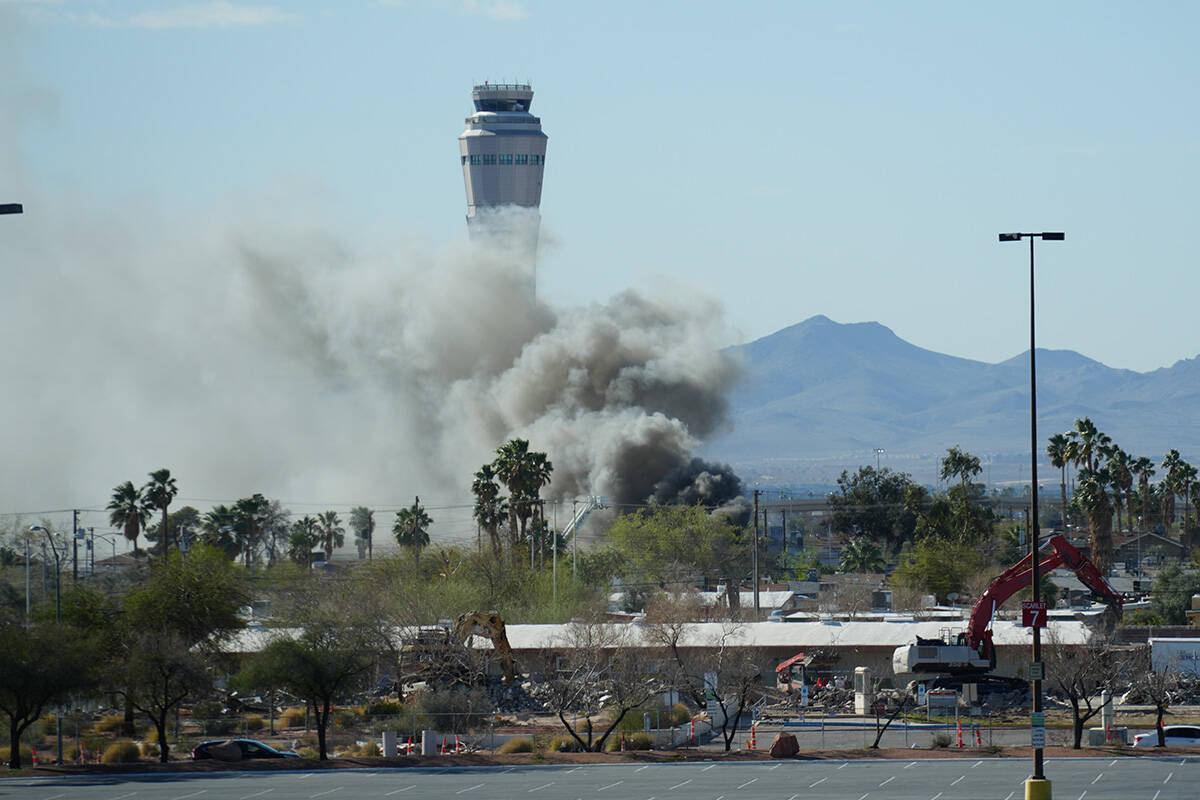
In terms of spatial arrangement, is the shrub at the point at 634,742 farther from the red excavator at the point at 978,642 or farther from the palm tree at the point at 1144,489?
the palm tree at the point at 1144,489

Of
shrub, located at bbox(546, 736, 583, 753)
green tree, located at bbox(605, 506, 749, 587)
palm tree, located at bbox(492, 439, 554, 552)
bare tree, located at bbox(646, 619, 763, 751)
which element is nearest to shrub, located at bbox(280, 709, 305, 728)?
bare tree, located at bbox(646, 619, 763, 751)

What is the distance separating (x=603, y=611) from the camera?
282ft

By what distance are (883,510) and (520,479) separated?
5029cm

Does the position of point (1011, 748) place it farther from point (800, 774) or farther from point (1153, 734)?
point (800, 774)

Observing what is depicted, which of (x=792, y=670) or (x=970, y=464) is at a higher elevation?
(x=970, y=464)

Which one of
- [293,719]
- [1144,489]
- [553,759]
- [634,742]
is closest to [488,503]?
[293,719]

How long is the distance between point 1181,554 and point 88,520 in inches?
4501

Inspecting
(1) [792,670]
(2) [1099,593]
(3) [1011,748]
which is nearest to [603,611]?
(1) [792,670]

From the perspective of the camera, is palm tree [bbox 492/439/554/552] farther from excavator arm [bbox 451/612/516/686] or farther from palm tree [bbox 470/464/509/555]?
excavator arm [bbox 451/612/516/686]

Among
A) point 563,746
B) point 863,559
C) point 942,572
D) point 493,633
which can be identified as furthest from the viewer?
point 863,559

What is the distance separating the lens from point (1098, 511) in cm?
11006

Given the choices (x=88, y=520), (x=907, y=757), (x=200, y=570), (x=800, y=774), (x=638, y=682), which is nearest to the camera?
(x=800, y=774)

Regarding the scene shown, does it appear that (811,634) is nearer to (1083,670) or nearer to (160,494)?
(1083,670)

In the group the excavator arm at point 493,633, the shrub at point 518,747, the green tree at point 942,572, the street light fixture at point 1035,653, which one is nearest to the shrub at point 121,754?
the shrub at point 518,747
